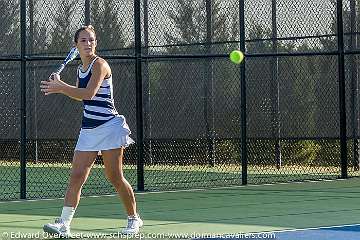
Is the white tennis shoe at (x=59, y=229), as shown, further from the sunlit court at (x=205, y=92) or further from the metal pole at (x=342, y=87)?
the metal pole at (x=342, y=87)

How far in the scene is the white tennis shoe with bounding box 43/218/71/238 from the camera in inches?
270

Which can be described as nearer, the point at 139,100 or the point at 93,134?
the point at 93,134

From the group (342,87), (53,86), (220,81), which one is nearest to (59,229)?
(53,86)

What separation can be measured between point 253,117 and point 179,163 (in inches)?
61.2

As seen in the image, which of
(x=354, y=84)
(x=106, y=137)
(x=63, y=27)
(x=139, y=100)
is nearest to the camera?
(x=106, y=137)

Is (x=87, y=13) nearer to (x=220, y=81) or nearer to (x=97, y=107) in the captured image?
(x=220, y=81)

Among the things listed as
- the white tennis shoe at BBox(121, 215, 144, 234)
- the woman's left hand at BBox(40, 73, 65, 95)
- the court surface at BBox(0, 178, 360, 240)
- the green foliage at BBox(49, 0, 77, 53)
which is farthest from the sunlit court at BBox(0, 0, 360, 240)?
the woman's left hand at BBox(40, 73, 65, 95)

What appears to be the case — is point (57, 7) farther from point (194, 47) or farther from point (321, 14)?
point (321, 14)

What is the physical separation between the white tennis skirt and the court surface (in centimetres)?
64

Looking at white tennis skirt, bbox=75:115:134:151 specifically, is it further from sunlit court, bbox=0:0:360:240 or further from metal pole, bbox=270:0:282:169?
metal pole, bbox=270:0:282:169

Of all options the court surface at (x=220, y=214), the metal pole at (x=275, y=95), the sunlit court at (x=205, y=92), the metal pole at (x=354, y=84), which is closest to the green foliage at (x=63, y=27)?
the sunlit court at (x=205, y=92)

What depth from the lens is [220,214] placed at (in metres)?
8.67

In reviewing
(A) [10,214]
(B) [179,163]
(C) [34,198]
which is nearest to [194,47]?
(B) [179,163]

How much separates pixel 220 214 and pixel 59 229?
2.17 meters
